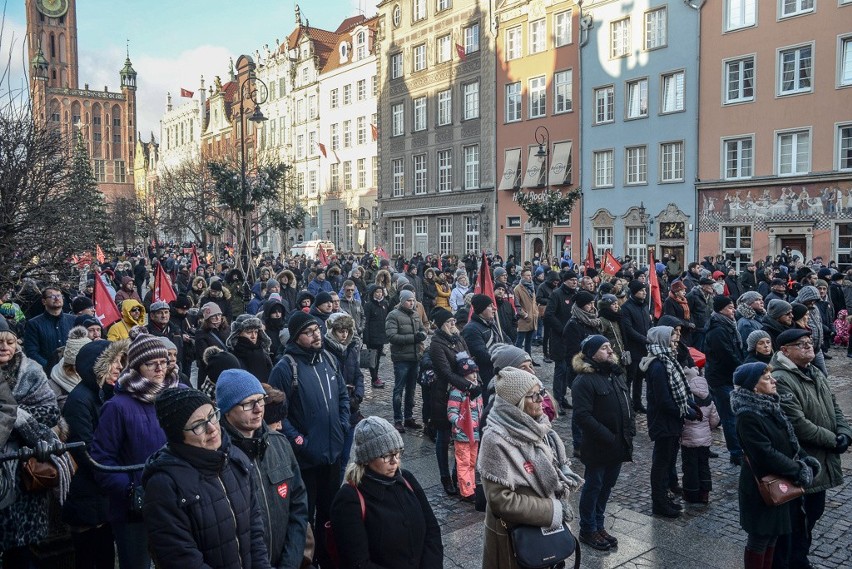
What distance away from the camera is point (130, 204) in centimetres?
5212

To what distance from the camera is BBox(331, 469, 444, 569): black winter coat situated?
11.5ft

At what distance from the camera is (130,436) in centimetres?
413

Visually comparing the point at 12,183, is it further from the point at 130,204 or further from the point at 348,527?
the point at 130,204

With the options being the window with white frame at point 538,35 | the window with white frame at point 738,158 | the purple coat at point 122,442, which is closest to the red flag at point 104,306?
the purple coat at point 122,442

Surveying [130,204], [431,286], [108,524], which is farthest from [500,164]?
[108,524]

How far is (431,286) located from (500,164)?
2528 centimetres

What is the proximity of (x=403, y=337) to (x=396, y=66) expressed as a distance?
40669 millimetres

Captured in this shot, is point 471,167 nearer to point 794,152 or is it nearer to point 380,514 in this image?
point 794,152

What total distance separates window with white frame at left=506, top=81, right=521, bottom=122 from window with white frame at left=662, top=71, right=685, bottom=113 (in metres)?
9.12

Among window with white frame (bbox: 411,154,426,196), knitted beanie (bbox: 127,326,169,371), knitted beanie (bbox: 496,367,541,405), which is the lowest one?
knitted beanie (bbox: 496,367,541,405)

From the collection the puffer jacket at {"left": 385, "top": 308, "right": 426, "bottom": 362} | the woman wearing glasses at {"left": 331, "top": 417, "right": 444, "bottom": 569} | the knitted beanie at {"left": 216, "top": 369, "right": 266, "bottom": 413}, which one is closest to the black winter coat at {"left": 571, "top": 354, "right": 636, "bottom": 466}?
the woman wearing glasses at {"left": 331, "top": 417, "right": 444, "bottom": 569}

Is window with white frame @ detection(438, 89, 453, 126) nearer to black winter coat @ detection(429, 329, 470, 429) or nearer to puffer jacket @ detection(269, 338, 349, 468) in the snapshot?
black winter coat @ detection(429, 329, 470, 429)

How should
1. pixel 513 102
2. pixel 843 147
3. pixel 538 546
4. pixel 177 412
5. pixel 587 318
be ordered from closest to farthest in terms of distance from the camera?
1. pixel 177 412
2. pixel 538 546
3. pixel 587 318
4. pixel 843 147
5. pixel 513 102

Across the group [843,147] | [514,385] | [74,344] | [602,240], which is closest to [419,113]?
[602,240]
